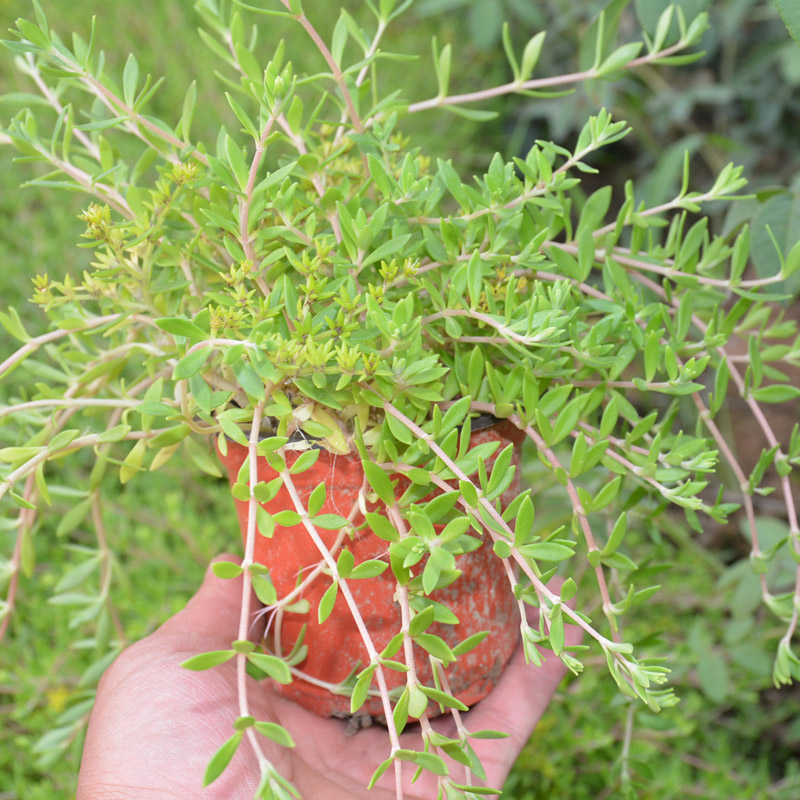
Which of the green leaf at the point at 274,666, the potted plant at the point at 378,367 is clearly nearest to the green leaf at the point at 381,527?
the potted plant at the point at 378,367

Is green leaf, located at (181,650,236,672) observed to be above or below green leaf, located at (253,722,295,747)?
above

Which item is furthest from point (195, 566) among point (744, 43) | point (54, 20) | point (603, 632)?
point (744, 43)

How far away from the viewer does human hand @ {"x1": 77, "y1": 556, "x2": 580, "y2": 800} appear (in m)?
0.64

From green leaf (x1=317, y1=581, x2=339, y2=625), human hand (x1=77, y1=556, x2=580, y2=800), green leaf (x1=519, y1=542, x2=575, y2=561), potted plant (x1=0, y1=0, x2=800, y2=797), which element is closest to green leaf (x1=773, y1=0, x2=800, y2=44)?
potted plant (x1=0, y1=0, x2=800, y2=797)

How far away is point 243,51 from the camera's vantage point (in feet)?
2.01

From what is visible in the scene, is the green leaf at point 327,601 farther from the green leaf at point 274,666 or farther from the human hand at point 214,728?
the human hand at point 214,728

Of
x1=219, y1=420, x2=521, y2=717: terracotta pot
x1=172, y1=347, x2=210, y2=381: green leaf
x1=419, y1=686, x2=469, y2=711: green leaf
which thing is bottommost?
x1=219, y1=420, x2=521, y2=717: terracotta pot

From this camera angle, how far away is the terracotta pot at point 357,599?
2.11ft

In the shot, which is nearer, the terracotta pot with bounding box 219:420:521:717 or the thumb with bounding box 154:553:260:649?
the terracotta pot with bounding box 219:420:521:717

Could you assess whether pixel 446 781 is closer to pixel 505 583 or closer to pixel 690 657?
pixel 505 583

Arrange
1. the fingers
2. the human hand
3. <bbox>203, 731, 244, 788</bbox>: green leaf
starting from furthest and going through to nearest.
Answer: the fingers
the human hand
<bbox>203, 731, 244, 788</bbox>: green leaf

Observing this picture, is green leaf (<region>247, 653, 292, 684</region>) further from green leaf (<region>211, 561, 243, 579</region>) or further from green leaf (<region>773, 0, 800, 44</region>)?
green leaf (<region>773, 0, 800, 44</region>)

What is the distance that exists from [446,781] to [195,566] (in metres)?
0.79

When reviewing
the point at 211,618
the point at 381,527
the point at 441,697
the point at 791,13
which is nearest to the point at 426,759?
the point at 441,697
